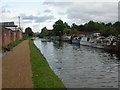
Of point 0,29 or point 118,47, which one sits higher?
point 0,29

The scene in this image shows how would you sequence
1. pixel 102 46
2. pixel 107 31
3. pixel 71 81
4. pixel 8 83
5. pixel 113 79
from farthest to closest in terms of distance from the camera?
1. pixel 107 31
2. pixel 102 46
3. pixel 113 79
4. pixel 71 81
5. pixel 8 83

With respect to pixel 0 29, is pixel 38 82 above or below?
below

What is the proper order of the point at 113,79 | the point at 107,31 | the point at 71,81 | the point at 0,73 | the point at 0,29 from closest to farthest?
the point at 0,73 < the point at 71,81 < the point at 113,79 < the point at 0,29 < the point at 107,31

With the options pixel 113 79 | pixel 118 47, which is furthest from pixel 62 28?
pixel 113 79

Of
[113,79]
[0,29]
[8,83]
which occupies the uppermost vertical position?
[0,29]

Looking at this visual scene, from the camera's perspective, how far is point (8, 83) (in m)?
9.55

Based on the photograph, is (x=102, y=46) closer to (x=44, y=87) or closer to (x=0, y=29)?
(x=0, y=29)


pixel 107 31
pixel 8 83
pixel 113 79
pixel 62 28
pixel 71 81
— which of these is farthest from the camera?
pixel 62 28

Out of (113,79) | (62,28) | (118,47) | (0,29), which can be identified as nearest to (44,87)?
(113,79)

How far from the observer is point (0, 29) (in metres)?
26.5

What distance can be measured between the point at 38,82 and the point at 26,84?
2.23ft

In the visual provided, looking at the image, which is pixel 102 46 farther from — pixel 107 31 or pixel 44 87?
pixel 44 87

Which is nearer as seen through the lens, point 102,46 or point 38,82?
point 38,82

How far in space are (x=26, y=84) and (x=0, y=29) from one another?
1895 cm
